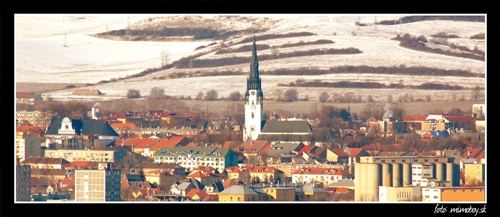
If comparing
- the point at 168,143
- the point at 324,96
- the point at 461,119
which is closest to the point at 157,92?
the point at 324,96

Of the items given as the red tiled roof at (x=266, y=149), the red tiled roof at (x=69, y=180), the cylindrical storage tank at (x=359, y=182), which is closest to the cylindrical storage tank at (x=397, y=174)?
the cylindrical storage tank at (x=359, y=182)

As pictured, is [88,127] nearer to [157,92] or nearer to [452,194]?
[157,92]

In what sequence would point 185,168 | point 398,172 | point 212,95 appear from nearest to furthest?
point 398,172 < point 185,168 < point 212,95

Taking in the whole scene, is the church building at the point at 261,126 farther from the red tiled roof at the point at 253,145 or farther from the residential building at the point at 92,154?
the residential building at the point at 92,154

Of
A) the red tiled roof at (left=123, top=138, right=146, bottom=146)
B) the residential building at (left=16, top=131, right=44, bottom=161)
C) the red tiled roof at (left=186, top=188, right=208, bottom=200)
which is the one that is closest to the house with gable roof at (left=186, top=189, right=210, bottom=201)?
the red tiled roof at (left=186, top=188, right=208, bottom=200)
